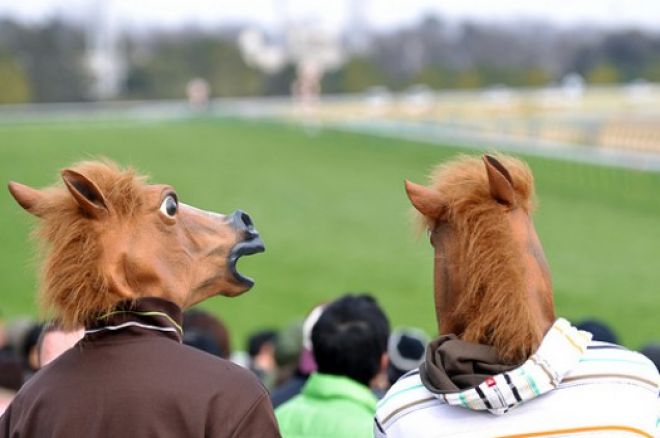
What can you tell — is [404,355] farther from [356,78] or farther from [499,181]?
[356,78]

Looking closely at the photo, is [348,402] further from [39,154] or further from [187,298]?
[39,154]

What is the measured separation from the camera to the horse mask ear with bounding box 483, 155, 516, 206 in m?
2.32

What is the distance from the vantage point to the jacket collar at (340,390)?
10.9ft

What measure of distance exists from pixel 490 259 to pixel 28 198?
851 millimetres

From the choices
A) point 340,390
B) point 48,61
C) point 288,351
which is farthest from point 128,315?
point 48,61

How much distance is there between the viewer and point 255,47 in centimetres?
4794

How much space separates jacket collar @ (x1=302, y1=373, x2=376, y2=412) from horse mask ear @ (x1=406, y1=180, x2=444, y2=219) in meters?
0.95

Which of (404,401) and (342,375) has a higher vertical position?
(404,401)

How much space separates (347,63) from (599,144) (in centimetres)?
2125

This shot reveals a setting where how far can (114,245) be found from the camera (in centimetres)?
243

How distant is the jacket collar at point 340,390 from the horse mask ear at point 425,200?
37.6 inches

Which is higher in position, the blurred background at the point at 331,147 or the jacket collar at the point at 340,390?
the jacket collar at the point at 340,390

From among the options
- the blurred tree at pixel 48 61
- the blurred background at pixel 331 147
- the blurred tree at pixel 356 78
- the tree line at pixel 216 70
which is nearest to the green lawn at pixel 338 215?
the blurred background at pixel 331 147

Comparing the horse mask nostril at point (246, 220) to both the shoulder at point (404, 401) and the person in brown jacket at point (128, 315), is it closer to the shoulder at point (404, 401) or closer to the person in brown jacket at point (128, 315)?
the person in brown jacket at point (128, 315)
